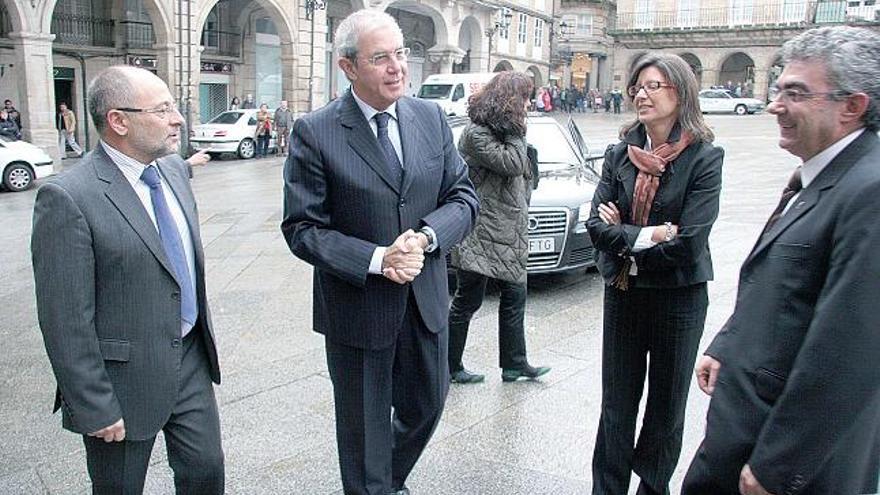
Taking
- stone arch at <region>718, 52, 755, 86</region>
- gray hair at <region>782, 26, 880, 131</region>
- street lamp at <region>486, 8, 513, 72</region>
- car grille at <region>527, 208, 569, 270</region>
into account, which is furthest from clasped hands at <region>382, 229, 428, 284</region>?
stone arch at <region>718, 52, 755, 86</region>

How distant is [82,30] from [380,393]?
75.7 ft

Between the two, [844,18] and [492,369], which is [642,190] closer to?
[492,369]

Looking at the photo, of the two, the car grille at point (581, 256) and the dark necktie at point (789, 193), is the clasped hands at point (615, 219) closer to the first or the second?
the dark necktie at point (789, 193)

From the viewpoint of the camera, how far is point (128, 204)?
7.76 feet

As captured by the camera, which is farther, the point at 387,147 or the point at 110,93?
the point at 387,147

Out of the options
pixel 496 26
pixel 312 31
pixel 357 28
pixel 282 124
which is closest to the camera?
pixel 357 28

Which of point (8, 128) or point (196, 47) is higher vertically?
point (196, 47)

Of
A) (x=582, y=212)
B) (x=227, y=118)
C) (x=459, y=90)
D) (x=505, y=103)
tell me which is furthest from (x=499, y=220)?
(x=459, y=90)

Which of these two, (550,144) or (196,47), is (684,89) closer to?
(550,144)

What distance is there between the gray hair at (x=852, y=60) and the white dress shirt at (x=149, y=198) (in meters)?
2.01

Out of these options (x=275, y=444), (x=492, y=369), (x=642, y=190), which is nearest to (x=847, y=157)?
(x=642, y=190)

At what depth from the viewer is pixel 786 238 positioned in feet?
6.25

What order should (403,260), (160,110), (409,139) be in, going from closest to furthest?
(160,110)
(403,260)
(409,139)

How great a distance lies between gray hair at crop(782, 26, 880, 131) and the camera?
1846 mm
